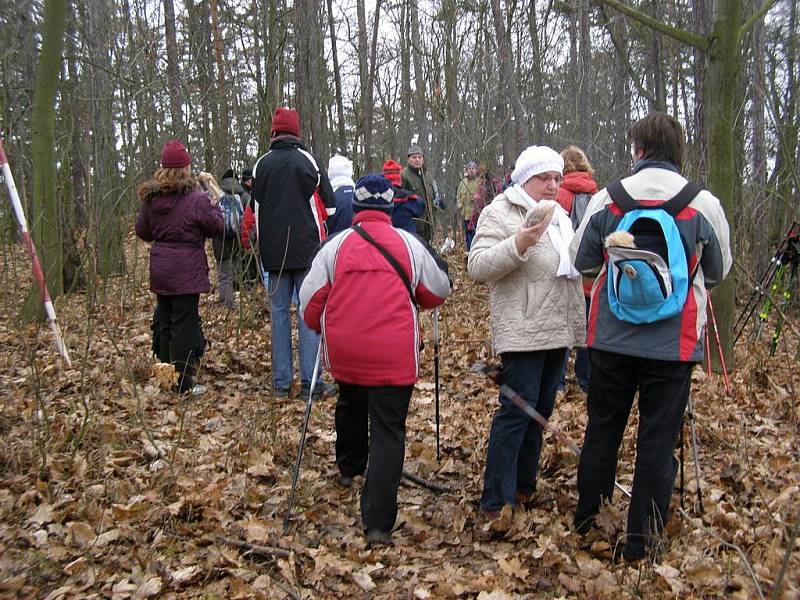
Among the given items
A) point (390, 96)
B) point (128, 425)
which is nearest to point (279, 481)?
point (128, 425)

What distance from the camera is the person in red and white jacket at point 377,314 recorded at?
3.67 meters

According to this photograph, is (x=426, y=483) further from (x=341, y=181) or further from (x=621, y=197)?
(x=341, y=181)

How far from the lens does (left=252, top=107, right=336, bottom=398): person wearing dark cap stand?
608 centimetres

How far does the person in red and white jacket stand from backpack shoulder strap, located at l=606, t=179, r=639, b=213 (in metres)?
1.03

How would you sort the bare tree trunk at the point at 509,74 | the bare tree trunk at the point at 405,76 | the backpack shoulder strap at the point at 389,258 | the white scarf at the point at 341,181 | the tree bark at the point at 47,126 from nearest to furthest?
the backpack shoulder strap at the point at 389,258 < the tree bark at the point at 47,126 < the white scarf at the point at 341,181 < the bare tree trunk at the point at 509,74 < the bare tree trunk at the point at 405,76

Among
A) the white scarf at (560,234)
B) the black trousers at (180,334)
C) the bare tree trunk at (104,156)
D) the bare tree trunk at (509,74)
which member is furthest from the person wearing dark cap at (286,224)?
the bare tree trunk at (509,74)

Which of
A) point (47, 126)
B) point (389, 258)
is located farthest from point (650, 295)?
point (47, 126)

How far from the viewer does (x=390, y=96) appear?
2108 centimetres

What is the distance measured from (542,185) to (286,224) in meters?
2.83

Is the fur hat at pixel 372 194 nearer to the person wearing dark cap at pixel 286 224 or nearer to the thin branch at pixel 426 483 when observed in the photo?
the thin branch at pixel 426 483

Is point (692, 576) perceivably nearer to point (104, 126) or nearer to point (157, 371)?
point (157, 371)

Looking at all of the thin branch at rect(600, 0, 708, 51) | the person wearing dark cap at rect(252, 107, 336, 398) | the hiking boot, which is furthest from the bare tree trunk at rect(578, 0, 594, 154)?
the hiking boot

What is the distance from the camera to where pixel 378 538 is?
380 cm

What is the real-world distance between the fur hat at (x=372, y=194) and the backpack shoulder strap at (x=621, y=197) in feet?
3.91
